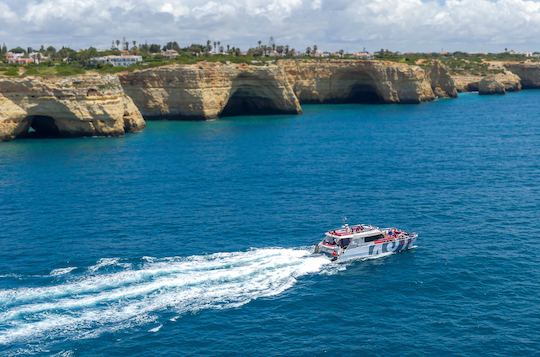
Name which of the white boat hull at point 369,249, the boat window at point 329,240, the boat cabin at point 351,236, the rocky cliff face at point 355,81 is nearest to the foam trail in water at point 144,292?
the white boat hull at point 369,249

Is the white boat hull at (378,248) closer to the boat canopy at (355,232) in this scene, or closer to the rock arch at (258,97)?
the boat canopy at (355,232)

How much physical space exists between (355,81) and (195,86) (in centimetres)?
6284

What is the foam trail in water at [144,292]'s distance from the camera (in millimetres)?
42750

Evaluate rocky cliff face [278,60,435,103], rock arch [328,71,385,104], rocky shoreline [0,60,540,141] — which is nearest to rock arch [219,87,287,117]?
rocky shoreline [0,60,540,141]

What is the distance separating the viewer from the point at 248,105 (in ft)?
550

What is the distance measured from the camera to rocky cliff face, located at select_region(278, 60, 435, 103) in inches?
7195

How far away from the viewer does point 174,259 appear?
178 ft

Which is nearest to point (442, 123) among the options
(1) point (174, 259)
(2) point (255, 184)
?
(2) point (255, 184)

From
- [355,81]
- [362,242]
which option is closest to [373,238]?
[362,242]

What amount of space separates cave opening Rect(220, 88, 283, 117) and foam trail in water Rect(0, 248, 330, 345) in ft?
362

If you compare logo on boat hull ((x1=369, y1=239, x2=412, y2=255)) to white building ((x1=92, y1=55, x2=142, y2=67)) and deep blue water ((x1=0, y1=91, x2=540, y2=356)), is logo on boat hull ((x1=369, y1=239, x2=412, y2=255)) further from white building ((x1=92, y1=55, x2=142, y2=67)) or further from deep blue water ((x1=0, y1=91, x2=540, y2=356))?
white building ((x1=92, y1=55, x2=142, y2=67))

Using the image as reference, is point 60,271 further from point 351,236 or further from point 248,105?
point 248,105

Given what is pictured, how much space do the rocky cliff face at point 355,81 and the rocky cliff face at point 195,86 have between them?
29661mm

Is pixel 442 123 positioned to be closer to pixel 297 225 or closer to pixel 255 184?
pixel 255 184
